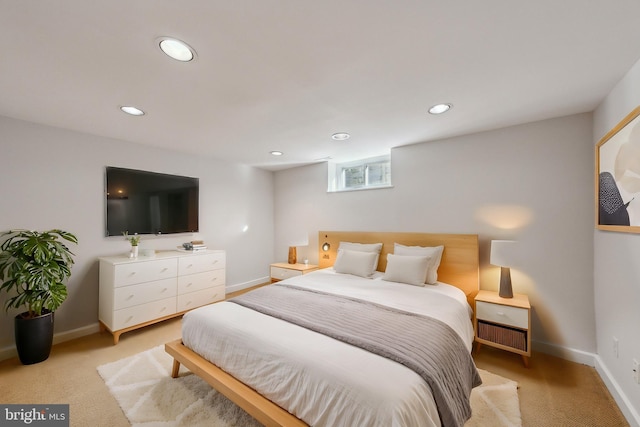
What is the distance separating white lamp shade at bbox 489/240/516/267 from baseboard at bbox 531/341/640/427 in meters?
0.91

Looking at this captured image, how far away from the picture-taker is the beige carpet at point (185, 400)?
5.34ft

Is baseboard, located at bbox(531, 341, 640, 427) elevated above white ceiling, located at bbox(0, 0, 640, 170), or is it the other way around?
white ceiling, located at bbox(0, 0, 640, 170)

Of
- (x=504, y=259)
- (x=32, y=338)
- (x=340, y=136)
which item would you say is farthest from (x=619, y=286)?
(x=32, y=338)

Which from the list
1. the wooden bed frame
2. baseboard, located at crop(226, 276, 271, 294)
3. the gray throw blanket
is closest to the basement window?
the wooden bed frame

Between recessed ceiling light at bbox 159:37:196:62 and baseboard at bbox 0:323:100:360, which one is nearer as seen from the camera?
recessed ceiling light at bbox 159:37:196:62

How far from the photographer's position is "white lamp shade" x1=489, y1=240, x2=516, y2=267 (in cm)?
239

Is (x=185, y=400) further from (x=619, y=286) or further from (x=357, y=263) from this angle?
(x=619, y=286)

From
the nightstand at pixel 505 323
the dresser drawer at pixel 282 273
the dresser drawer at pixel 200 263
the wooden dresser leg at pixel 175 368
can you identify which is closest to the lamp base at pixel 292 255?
the dresser drawer at pixel 282 273

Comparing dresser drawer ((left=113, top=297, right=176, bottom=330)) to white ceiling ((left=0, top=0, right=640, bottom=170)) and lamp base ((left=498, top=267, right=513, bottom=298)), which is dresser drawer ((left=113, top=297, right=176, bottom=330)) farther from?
lamp base ((left=498, top=267, right=513, bottom=298))

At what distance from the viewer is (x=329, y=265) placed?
3.92 m

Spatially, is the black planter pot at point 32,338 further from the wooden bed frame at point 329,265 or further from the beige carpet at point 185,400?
the wooden bed frame at point 329,265

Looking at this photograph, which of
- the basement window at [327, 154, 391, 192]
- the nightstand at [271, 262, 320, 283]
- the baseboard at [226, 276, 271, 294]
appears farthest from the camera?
the baseboard at [226, 276, 271, 294]

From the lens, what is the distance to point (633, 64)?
1.57m

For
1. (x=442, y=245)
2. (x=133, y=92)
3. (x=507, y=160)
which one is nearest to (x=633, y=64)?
(x=507, y=160)
